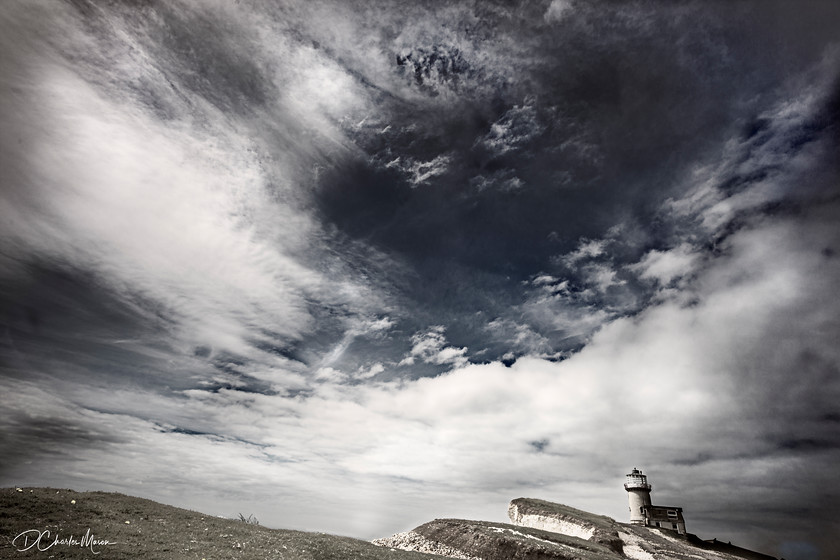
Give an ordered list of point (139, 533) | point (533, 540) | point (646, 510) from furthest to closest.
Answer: point (646, 510) → point (533, 540) → point (139, 533)

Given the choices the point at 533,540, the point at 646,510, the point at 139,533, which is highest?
the point at 646,510

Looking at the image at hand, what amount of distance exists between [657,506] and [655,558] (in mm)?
37608

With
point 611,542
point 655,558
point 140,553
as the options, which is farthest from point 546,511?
point 140,553

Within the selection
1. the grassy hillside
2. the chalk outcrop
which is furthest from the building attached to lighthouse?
the grassy hillside

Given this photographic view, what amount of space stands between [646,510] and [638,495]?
279 cm

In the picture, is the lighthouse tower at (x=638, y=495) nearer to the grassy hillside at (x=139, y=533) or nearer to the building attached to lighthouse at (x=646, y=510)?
the building attached to lighthouse at (x=646, y=510)

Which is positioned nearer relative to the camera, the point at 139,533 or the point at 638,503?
the point at 139,533

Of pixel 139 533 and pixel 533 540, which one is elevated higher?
pixel 533 540

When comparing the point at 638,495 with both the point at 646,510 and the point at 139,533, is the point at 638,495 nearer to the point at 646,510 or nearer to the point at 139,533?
the point at 646,510

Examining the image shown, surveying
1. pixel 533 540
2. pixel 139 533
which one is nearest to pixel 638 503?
pixel 533 540

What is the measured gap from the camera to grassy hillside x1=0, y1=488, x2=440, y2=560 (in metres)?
21.9

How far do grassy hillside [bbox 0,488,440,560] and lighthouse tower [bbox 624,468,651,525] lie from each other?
66.1m

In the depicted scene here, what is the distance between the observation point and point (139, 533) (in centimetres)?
2572

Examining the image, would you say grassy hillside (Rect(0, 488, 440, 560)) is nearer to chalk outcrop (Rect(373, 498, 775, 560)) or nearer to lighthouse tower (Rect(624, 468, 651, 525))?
chalk outcrop (Rect(373, 498, 775, 560))
